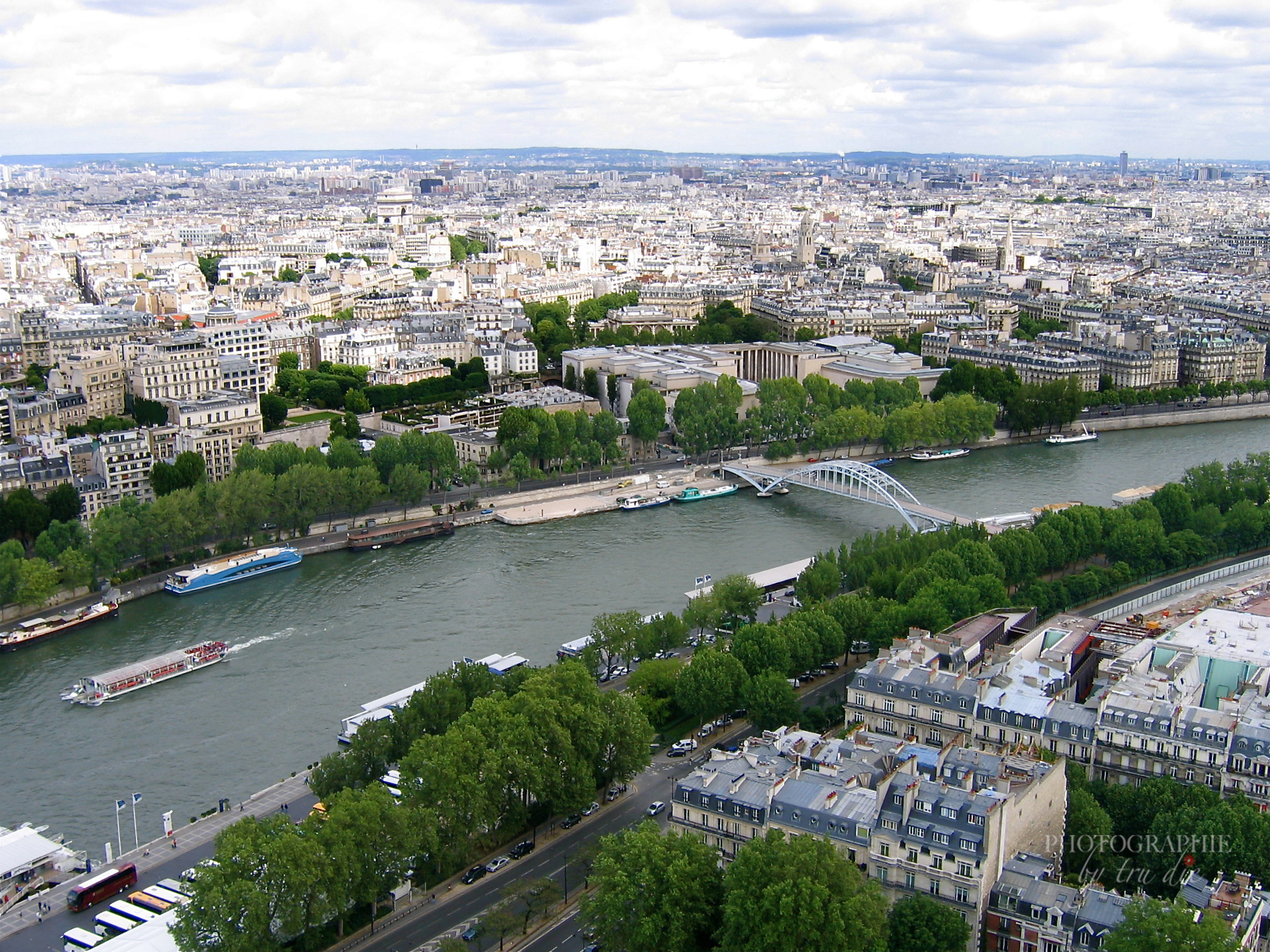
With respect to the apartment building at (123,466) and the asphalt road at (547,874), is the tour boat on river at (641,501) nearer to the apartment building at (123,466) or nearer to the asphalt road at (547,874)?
the apartment building at (123,466)

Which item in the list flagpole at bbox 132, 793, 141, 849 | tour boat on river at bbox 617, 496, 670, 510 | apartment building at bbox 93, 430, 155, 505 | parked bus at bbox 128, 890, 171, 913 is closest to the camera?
parked bus at bbox 128, 890, 171, 913

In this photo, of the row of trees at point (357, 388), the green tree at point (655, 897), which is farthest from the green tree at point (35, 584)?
the green tree at point (655, 897)

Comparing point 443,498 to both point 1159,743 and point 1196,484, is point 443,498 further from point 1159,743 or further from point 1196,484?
point 1159,743

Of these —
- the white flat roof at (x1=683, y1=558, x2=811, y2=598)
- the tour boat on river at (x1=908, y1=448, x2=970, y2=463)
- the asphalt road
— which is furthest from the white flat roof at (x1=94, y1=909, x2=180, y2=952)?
the tour boat on river at (x1=908, y1=448, x2=970, y2=463)

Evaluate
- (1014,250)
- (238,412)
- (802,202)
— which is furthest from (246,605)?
(802,202)

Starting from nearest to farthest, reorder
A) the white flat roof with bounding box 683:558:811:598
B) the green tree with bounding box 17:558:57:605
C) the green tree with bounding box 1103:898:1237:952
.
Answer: the green tree with bounding box 1103:898:1237:952, the green tree with bounding box 17:558:57:605, the white flat roof with bounding box 683:558:811:598

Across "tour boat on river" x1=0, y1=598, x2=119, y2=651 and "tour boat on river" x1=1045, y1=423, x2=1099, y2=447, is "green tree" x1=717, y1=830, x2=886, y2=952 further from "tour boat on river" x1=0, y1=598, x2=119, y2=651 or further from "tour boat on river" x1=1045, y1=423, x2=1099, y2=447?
"tour boat on river" x1=1045, y1=423, x2=1099, y2=447

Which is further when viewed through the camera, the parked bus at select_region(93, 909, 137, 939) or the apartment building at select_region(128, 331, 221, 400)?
the apartment building at select_region(128, 331, 221, 400)
